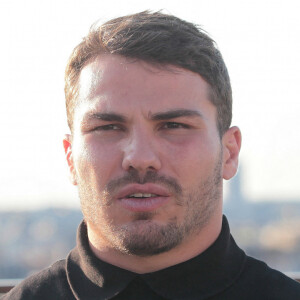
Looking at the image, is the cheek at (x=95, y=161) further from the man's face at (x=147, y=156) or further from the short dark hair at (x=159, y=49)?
the short dark hair at (x=159, y=49)

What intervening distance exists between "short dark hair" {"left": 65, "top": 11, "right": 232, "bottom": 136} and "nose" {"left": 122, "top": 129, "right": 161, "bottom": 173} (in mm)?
373

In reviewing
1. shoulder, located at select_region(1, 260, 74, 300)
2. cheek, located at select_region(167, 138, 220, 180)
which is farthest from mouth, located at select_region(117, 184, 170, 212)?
shoulder, located at select_region(1, 260, 74, 300)

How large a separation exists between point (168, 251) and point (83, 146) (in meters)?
0.65

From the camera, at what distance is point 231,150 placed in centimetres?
335

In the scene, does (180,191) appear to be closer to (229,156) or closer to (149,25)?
(229,156)

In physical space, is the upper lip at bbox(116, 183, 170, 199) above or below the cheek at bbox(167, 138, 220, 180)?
below

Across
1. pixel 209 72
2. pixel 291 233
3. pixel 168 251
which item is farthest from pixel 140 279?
pixel 291 233

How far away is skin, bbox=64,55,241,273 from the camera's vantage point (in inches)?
114

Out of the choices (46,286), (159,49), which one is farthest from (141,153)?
(46,286)

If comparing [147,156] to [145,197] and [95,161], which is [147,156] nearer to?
[145,197]

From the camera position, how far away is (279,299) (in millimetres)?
2945

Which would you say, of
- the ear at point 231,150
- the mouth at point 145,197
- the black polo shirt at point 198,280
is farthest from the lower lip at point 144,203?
the ear at point 231,150

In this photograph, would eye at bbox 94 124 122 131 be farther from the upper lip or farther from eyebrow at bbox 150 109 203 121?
the upper lip

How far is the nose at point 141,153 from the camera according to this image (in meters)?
2.84
